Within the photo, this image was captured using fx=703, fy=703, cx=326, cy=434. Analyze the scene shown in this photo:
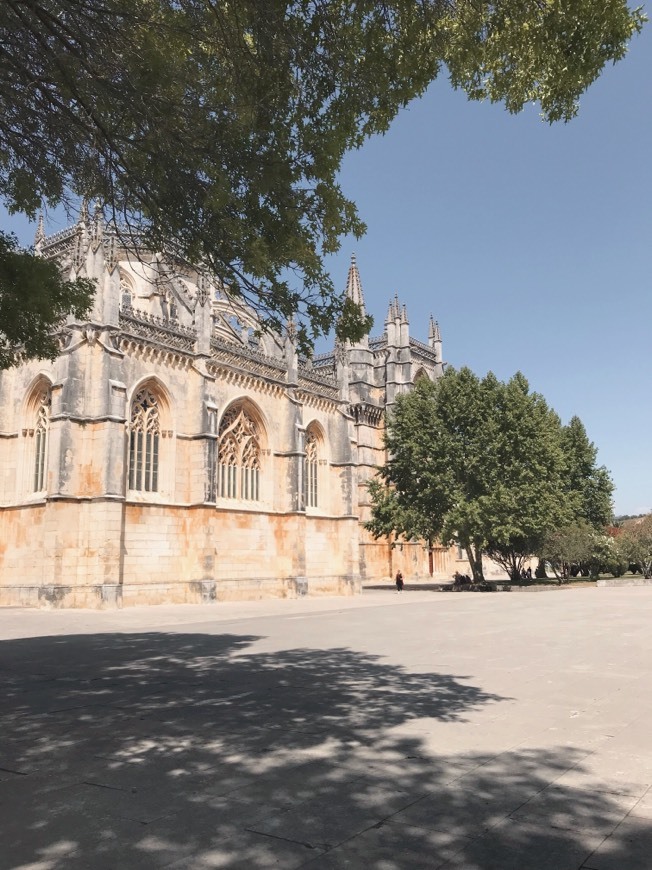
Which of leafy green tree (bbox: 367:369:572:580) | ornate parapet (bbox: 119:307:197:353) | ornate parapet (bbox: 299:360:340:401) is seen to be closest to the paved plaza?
ornate parapet (bbox: 119:307:197:353)

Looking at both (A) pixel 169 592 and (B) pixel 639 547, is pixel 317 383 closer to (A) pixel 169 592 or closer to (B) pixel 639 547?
(A) pixel 169 592

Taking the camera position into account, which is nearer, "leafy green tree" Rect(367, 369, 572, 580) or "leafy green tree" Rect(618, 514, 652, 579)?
"leafy green tree" Rect(367, 369, 572, 580)

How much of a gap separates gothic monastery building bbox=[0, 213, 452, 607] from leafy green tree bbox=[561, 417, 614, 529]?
20814 mm

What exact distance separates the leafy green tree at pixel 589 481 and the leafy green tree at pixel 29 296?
44.7 metres

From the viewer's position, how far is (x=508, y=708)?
7125mm

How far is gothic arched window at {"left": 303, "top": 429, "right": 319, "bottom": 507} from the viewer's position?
34781 millimetres

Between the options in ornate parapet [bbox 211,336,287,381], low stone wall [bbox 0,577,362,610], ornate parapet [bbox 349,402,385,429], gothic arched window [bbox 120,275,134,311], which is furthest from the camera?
ornate parapet [bbox 349,402,385,429]

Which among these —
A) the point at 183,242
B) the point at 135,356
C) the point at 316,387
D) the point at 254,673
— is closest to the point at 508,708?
the point at 254,673

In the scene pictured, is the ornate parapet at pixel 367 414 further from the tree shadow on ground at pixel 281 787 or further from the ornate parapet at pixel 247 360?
the tree shadow on ground at pixel 281 787

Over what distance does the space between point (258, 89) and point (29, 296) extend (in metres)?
3.18

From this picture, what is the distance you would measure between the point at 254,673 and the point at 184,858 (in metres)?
6.18

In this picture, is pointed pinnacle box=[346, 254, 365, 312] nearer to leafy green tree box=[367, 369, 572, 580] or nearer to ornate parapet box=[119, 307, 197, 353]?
leafy green tree box=[367, 369, 572, 580]

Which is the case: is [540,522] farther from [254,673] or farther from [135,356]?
[254,673]

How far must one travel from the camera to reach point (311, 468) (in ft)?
116
